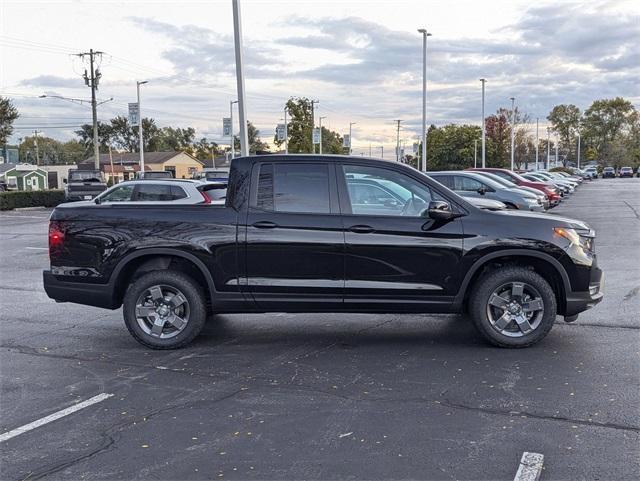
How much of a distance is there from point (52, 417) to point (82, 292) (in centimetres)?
209

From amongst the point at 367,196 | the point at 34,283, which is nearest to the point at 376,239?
the point at 367,196

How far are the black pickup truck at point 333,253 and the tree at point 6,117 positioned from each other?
41.2 metres

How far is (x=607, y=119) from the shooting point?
394 feet

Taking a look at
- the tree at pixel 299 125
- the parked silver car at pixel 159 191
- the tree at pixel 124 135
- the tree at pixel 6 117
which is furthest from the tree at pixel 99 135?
the parked silver car at pixel 159 191

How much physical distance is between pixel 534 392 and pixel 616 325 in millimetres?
2592

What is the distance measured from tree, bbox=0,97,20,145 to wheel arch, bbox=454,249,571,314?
4314cm

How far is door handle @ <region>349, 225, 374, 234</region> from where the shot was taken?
6.25 meters

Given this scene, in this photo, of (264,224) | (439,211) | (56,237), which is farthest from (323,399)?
(56,237)

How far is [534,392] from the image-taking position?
16.7 feet

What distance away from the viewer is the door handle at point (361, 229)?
Result: 20.5ft

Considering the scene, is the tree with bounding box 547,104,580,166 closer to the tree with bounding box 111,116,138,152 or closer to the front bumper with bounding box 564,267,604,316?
the tree with bounding box 111,116,138,152

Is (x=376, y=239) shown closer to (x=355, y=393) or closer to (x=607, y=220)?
(x=355, y=393)

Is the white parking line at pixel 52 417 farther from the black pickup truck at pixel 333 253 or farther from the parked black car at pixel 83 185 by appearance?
the parked black car at pixel 83 185

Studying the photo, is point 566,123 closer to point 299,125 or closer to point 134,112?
point 299,125
